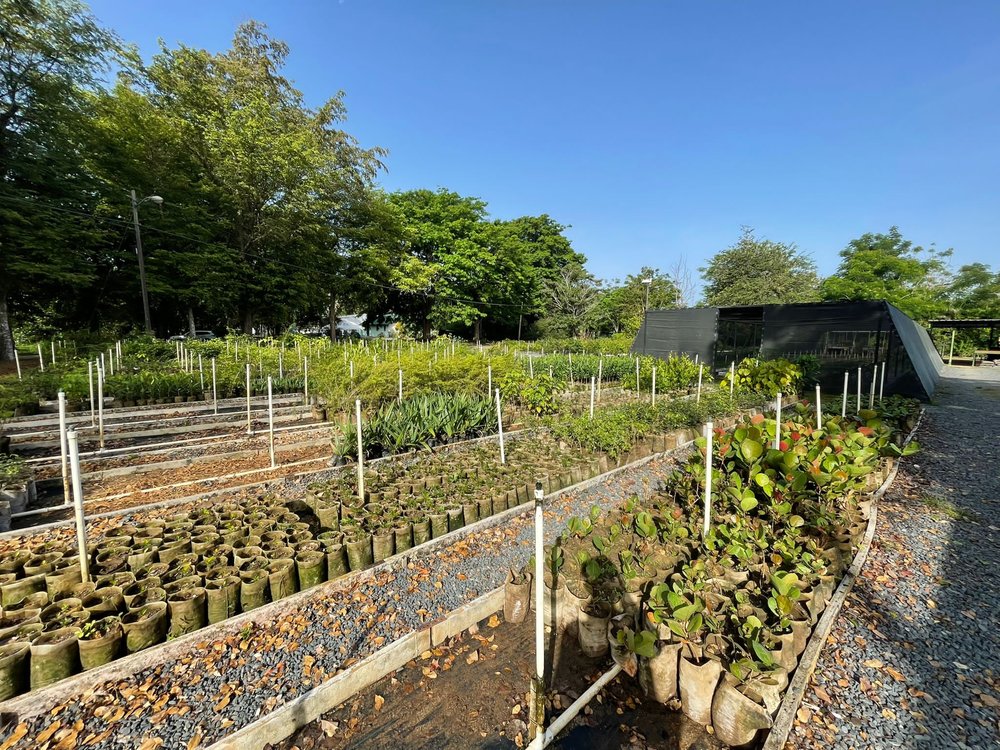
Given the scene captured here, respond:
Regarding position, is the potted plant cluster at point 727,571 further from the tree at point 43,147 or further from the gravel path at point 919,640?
the tree at point 43,147

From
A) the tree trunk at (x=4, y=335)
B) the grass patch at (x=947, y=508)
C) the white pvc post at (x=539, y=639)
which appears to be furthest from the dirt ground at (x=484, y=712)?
the tree trunk at (x=4, y=335)

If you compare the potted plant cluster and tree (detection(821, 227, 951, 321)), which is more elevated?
tree (detection(821, 227, 951, 321))

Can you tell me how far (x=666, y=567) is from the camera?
223 cm

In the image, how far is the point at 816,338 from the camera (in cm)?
1046

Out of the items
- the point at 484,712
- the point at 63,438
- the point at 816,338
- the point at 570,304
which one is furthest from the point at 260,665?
the point at 570,304

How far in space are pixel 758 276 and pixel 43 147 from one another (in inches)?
1462

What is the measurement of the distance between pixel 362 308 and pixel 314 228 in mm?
7313

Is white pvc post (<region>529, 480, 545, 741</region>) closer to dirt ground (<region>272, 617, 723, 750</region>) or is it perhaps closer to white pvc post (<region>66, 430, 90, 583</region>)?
dirt ground (<region>272, 617, 723, 750</region>)

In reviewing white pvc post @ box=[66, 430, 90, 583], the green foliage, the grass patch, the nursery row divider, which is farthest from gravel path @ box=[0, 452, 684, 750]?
the green foliage

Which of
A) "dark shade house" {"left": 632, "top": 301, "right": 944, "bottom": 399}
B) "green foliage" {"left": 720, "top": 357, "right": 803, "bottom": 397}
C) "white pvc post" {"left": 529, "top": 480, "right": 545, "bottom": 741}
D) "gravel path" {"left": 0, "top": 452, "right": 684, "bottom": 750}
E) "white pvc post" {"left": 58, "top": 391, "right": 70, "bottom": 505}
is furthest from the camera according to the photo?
"dark shade house" {"left": 632, "top": 301, "right": 944, "bottom": 399}

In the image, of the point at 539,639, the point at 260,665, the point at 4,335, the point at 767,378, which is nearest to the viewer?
the point at 539,639

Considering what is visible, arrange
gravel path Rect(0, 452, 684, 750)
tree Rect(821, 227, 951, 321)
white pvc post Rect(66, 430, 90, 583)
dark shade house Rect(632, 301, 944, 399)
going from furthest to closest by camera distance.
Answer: tree Rect(821, 227, 951, 321) < dark shade house Rect(632, 301, 944, 399) < white pvc post Rect(66, 430, 90, 583) < gravel path Rect(0, 452, 684, 750)

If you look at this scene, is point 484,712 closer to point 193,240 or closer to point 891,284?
point 193,240

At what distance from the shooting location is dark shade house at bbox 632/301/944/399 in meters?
9.07
